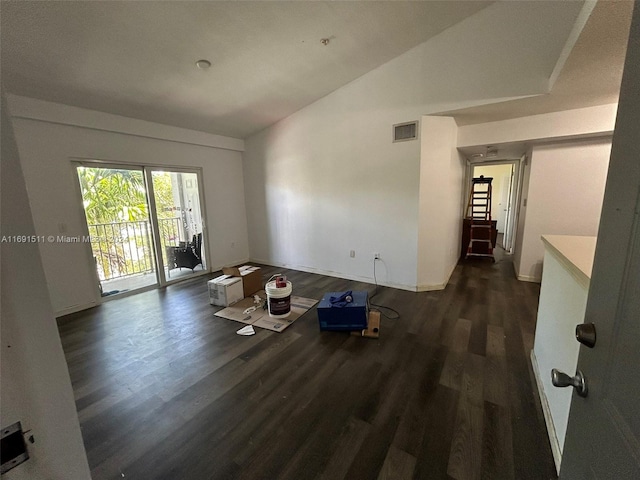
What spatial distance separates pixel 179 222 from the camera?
4.69 metres

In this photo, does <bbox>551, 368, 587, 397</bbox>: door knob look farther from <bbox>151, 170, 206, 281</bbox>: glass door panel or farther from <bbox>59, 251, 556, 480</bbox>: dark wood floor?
<bbox>151, 170, 206, 281</bbox>: glass door panel

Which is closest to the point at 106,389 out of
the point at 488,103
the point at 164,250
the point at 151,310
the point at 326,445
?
the point at 151,310

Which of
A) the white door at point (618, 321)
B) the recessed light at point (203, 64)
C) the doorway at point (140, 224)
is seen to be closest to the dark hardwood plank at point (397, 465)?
the white door at point (618, 321)

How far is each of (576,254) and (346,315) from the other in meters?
1.77

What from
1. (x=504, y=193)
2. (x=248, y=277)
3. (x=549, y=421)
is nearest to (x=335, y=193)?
(x=248, y=277)

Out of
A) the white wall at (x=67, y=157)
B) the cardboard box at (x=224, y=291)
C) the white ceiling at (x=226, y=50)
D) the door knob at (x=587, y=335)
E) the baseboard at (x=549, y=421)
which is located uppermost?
the white ceiling at (x=226, y=50)

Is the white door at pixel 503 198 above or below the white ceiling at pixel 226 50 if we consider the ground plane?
below

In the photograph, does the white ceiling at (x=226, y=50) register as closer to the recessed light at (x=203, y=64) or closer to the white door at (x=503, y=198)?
the recessed light at (x=203, y=64)

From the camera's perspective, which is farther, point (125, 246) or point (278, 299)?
point (125, 246)

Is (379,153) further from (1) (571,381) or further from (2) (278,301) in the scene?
(1) (571,381)

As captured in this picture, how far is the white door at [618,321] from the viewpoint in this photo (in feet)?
1.69

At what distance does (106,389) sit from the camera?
198 cm

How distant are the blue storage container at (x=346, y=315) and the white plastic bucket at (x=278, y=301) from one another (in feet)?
1.66

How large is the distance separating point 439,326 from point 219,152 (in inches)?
186
